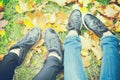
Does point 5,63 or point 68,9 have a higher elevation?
point 68,9

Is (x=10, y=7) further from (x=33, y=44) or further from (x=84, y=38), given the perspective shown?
(x=84, y=38)

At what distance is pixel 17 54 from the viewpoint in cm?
231

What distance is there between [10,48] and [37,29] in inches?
14.7

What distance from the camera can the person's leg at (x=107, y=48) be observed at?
199cm

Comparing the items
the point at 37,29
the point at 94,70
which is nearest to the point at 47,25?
the point at 37,29

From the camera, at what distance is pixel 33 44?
2.51 metres

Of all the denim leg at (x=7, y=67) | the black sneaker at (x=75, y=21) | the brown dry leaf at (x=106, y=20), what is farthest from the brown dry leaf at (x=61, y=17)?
the denim leg at (x=7, y=67)

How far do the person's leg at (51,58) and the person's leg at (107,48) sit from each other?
0.39m

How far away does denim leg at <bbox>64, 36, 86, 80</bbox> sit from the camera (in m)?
2.02

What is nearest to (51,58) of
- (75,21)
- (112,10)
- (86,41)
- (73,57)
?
(73,57)

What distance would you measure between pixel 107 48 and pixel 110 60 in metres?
0.16

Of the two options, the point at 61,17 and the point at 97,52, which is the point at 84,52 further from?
the point at 61,17

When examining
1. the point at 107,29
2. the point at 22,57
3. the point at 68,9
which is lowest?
the point at 22,57

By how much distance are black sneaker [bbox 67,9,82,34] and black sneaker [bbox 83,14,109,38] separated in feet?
0.21
